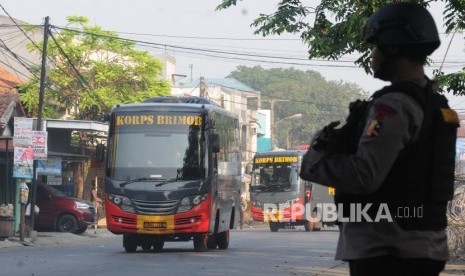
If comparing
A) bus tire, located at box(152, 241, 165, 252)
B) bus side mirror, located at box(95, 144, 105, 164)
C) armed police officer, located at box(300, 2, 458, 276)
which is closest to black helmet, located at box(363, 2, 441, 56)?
armed police officer, located at box(300, 2, 458, 276)

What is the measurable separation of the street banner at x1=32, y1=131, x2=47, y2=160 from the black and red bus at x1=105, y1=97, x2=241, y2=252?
5802 mm

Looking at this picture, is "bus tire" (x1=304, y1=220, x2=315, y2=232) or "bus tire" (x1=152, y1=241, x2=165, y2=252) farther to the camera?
"bus tire" (x1=304, y1=220, x2=315, y2=232)

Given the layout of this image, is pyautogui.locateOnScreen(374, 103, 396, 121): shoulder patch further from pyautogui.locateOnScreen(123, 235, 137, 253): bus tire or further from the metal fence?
pyautogui.locateOnScreen(123, 235, 137, 253): bus tire

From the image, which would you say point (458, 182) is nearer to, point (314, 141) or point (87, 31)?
point (314, 141)

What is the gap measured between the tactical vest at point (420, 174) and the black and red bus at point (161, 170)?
1820 centimetres

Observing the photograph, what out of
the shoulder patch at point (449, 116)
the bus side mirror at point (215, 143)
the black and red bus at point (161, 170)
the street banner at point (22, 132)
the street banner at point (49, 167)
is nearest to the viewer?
the shoulder patch at point (449, 116)

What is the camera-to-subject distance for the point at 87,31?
165ft

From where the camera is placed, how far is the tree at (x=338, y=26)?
47.2 ft

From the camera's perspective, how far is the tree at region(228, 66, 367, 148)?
112500 mm

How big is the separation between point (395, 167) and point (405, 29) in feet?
1.80

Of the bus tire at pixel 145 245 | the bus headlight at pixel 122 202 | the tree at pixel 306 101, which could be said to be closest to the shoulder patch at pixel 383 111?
the bus headlight at pixel 122 202

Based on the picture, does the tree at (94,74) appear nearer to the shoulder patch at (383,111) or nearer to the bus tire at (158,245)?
the bus tire at (158,245)

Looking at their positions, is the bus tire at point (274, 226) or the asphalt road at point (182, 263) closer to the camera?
the asphalt road at point (182, 263)

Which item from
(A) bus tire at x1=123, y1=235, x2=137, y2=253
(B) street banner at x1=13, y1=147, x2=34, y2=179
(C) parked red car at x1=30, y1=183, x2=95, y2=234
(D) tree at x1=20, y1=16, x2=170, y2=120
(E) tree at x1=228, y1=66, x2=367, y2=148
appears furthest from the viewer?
(E) tree at x1=228, y1=66, x2=367, y2=148
